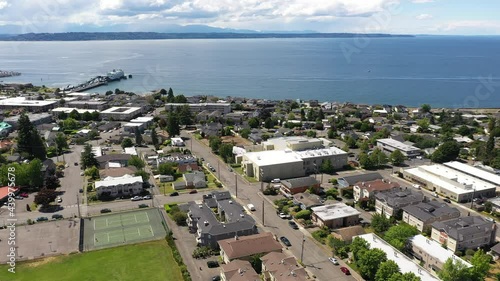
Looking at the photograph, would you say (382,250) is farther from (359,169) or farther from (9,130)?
(9,130)

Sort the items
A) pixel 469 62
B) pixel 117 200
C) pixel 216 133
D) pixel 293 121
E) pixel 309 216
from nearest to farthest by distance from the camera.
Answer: pixel 309 216, pixel 117 200, pixel 216 133, pixel 293 121, pixel 469 62

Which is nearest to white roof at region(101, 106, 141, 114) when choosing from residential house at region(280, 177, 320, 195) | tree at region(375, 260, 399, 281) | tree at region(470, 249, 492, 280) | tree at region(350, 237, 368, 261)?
residential house at region(280, 177, 320, 195)

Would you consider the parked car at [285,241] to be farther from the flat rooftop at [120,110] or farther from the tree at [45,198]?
the flat rooftop at [120,110]

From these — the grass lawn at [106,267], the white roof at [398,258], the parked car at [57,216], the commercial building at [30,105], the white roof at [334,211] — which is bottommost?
the grass lawn at [106,267]

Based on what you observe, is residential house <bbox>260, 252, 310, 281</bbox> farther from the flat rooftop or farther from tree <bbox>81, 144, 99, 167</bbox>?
the flat rooftop

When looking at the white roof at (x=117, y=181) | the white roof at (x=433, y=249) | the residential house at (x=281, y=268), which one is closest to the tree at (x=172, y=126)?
the white roof at (x=117, y=181)

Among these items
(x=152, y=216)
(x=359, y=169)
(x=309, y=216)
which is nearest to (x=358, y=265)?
(x=309, y=216)
